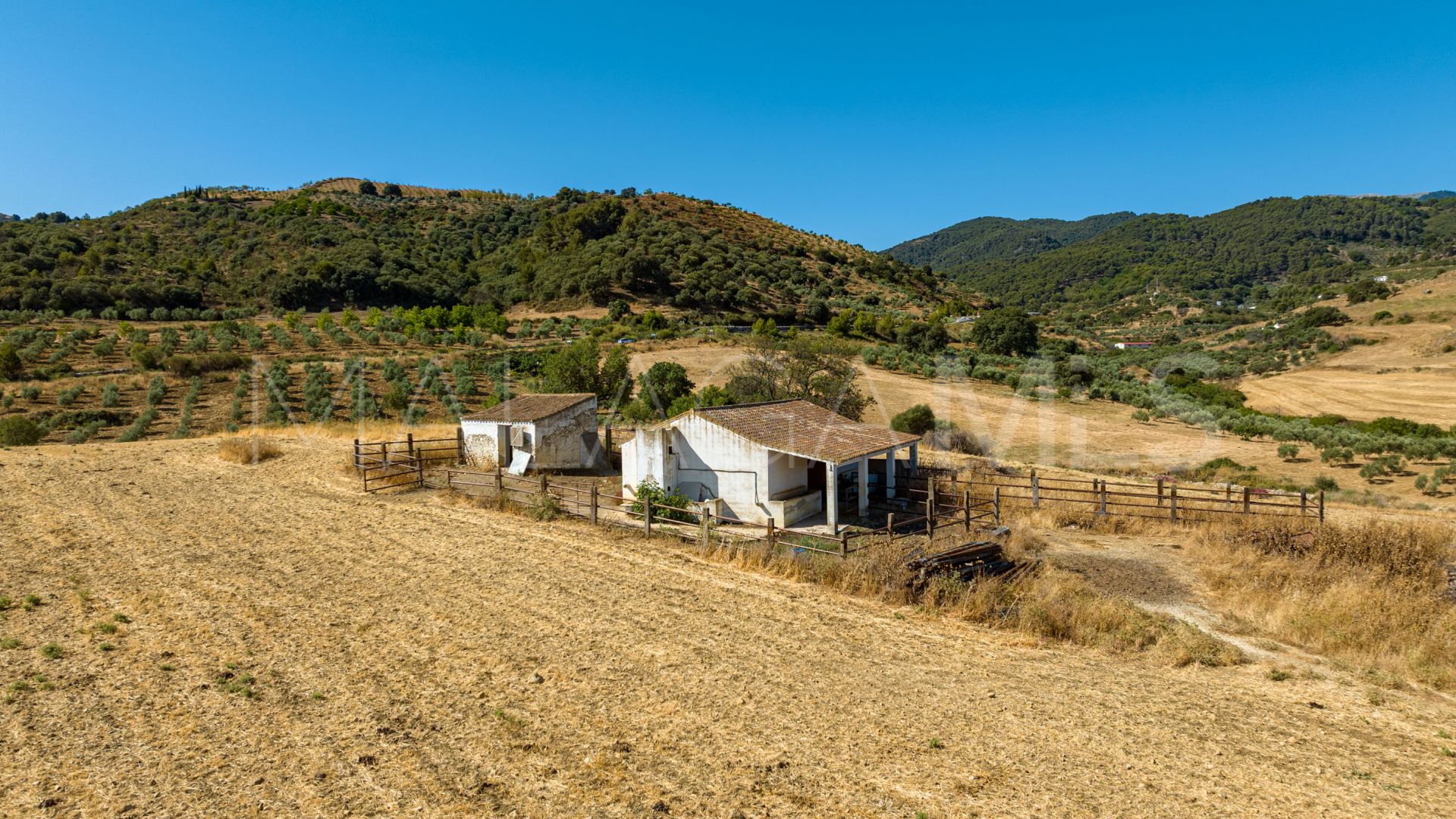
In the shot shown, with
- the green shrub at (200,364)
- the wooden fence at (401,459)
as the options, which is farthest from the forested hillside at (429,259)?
the wooden fence at (401,459)

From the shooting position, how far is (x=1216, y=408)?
3650cm

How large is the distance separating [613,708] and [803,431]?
10453mm

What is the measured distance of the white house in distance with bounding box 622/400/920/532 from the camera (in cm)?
1666

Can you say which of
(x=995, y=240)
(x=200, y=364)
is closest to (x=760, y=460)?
(x=200, y=364)

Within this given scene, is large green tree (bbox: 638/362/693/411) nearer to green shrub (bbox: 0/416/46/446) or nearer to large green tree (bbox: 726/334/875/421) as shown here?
large green tree (bbox: 726/334/875/421)

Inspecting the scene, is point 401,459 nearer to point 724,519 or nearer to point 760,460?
point 760,460

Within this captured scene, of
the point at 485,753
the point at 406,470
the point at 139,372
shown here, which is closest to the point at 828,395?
the point at 406,470

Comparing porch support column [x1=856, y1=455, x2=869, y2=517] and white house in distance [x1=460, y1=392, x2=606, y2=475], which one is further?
white house in distance [x1=460, y1=392, x2=606, y2=475]

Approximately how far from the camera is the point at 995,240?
6575 inches

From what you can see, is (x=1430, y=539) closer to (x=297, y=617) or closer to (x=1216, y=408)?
(x=297, y=617)

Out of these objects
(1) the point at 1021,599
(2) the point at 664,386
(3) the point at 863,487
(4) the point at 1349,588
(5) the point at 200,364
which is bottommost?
(1) the point at 1021,599

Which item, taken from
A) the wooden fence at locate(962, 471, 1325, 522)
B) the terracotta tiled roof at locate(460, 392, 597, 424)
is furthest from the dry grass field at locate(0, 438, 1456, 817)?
the terracotta tiled roof at locate(460, 392, 597, 424)

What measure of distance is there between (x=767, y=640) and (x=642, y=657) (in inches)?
65.8

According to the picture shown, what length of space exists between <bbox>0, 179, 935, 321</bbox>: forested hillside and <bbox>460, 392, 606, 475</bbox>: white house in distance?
38.1 m
